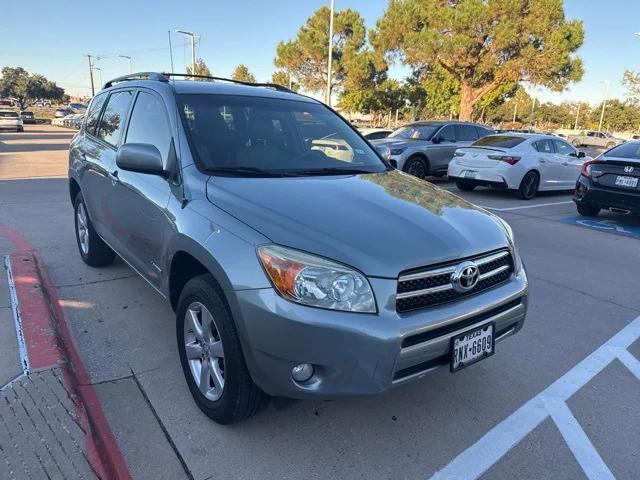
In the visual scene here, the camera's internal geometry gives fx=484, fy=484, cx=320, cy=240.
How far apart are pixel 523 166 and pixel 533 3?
17.4 meters

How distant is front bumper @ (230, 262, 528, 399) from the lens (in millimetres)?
2094

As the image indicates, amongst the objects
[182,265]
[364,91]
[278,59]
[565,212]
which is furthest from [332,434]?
[278,59]

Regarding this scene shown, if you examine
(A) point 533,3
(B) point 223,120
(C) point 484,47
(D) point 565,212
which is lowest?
(D) point 565,212

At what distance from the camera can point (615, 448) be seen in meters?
2.62

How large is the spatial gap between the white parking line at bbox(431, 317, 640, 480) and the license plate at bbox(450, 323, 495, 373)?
0.48 m

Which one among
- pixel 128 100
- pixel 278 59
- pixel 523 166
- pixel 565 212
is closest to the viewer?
pixel 128 100

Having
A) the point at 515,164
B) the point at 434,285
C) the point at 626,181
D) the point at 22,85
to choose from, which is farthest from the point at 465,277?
the point at 22,85

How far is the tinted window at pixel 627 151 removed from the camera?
27.1ft

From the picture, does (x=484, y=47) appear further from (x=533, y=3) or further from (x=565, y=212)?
(x=565, y=212)

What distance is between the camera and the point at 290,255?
2176mm

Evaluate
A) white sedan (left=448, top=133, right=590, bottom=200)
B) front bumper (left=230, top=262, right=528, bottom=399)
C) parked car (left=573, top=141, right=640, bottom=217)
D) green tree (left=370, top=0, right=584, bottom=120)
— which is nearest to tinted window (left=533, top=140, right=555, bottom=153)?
white sedan (left=448, top=133, right=590, bottom=200)

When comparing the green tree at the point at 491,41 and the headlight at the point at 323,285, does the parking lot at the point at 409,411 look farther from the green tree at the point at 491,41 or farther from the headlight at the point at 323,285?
the green tree at the point at 491,41

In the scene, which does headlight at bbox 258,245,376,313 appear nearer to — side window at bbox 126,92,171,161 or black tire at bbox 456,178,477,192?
side window at bbox 126,92,171,161

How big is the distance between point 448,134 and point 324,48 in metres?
29.1
